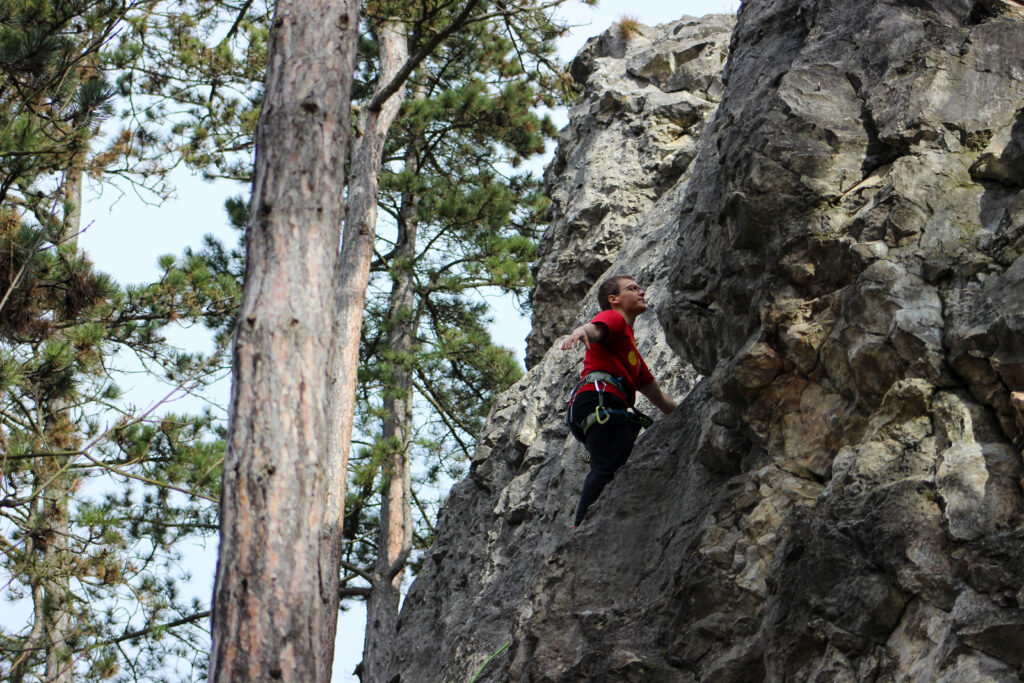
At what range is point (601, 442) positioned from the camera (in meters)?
5.64

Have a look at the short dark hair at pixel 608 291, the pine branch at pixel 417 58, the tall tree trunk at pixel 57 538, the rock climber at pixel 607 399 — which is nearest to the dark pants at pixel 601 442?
the rock climber at pixel 607 399

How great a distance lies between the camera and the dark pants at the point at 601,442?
5.62 metres

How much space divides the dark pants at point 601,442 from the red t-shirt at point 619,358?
0.30 feet

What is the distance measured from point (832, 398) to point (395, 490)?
8.96 m

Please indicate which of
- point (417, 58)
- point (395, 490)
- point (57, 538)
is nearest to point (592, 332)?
point (417, 58)

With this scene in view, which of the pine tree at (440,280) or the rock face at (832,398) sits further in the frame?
the pine tree at (440,280)

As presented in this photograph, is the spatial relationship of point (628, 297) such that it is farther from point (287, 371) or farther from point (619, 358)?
A: point (287, 371)

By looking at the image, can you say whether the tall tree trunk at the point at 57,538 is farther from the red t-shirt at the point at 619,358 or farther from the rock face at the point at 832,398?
the red t-shirt at the point at 619,358

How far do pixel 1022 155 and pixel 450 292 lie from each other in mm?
10638

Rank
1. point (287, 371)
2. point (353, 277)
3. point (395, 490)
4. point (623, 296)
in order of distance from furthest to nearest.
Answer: point (395, 490), point (353, 277), point (623, 296), point (287, 371)

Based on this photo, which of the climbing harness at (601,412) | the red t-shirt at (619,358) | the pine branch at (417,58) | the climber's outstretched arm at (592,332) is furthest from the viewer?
the pine branch at (417,58)

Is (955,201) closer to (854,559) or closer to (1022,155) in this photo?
(1022,155)

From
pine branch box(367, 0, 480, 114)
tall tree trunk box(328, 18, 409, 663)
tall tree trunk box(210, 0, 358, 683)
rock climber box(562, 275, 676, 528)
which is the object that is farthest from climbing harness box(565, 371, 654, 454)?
pine branch box(367, 0, 480, 114)

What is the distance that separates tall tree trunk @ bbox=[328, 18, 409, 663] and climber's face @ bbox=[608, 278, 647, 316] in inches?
122
